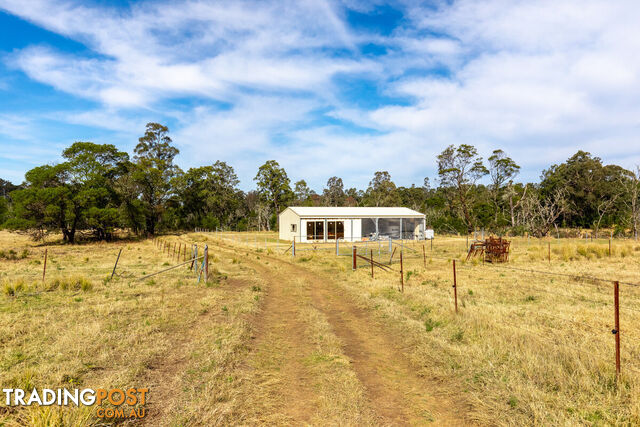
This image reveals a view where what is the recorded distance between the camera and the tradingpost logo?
4.56 metres

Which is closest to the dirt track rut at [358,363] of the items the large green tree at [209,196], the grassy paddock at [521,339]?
the grassy paddock at [521,339]

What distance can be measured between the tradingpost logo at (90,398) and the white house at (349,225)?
3171 cm

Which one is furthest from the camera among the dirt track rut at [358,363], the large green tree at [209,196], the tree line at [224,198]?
the large green tree at [209,196]

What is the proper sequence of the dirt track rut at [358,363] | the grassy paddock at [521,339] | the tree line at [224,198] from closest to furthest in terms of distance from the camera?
1. the grassy paddock at [521,339]
2. the dirt track rut at [358,363]
3. the tree line at [224,198]

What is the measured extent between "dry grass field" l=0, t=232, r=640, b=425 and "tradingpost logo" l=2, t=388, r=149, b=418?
162mm

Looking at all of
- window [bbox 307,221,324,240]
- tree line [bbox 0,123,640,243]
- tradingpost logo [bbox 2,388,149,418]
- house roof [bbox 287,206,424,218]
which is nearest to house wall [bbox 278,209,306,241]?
house roof [bbox 287,206,424,218]

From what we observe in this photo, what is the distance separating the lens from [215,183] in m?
67.2

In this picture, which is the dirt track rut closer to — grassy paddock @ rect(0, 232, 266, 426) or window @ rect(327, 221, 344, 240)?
grassy paddock @ rect(0, 232, 266, 426)

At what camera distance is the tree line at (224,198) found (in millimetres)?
36625

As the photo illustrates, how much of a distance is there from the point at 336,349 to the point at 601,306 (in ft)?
28.6

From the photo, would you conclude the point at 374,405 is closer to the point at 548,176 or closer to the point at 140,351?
the point at 140,351

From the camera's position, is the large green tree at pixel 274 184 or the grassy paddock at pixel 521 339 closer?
the grassy paddock at pixel 521 339

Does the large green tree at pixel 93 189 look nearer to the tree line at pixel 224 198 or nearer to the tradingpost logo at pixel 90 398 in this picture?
the tree line at pixel 224 198

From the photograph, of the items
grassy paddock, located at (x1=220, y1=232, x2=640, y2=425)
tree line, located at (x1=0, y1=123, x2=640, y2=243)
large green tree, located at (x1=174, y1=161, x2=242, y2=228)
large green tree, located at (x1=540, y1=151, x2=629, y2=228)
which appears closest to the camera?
grassy paddock, located at (x1=220, y1=232, x2=640, y2=425)
